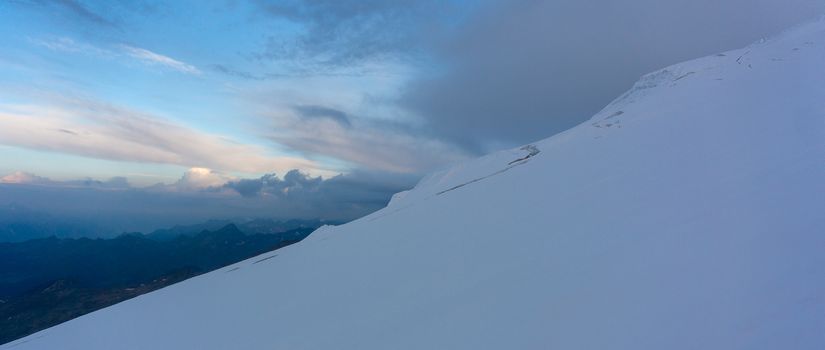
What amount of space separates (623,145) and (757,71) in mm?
6352

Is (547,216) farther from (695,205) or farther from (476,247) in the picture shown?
(695,205)

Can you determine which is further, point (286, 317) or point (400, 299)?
point (286, 317)

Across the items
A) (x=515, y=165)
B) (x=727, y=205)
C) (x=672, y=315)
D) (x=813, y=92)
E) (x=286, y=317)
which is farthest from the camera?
(x=515, y=165)

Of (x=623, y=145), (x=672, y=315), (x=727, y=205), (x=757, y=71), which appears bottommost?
(x=672, y=315)

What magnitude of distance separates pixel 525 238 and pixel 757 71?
11196 mm

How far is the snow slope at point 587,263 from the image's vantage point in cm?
327

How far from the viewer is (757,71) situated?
12367 millimetres

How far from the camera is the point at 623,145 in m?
9.62

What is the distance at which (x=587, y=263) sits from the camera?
4562mm

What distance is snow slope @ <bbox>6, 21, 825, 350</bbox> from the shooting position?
10.7ft

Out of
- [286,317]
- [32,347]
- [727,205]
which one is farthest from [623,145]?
[32,347]

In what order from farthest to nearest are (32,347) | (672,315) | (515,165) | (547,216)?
(515,165) < (32,347) < (547,216) < (672,315)

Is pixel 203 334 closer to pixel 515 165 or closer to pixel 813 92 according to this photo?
pixel 515 165

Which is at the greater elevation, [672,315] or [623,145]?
[623,145]
